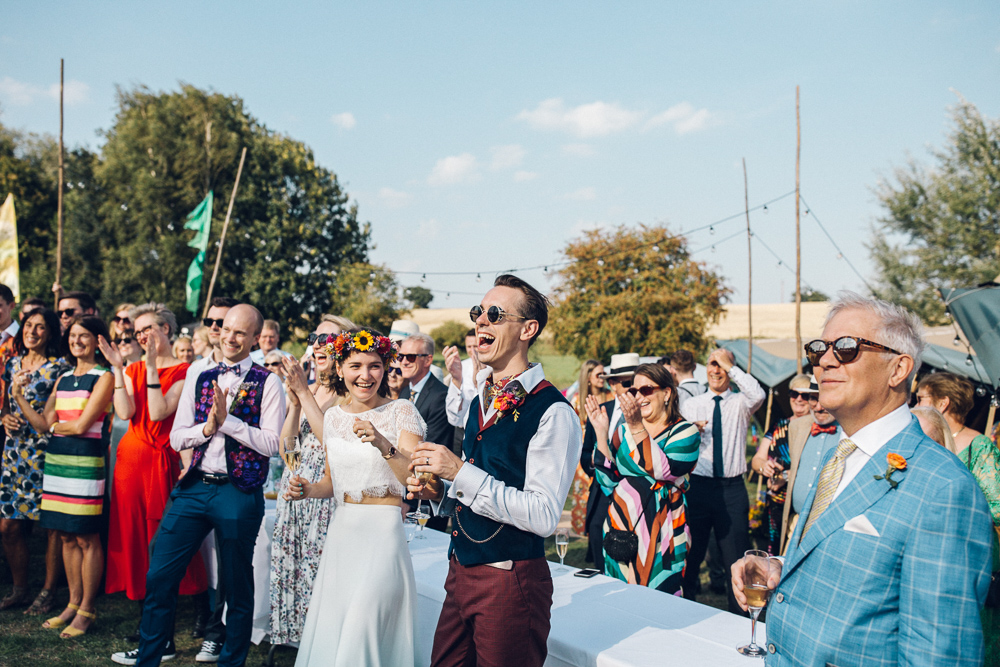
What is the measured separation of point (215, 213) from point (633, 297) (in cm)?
1933

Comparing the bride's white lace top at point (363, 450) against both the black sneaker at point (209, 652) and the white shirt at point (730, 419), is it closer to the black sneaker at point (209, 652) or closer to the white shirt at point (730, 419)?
the black sneaker at point (209, 652)

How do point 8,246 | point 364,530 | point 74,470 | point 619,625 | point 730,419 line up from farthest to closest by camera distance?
point 8,246 < point 730,419 < point 74,470 < point 364,530 < point 619,625

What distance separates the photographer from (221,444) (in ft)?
12.6

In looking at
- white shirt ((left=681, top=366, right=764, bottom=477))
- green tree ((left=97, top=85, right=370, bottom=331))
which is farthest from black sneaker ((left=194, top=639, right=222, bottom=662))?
green tree ((left=97, top=85, right=370, bottom=331))

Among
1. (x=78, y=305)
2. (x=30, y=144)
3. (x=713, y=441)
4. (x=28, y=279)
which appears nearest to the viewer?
(x=713, y=441)

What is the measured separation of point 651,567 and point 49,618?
4343mm

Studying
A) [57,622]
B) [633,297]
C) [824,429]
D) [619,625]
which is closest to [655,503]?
[619,625]

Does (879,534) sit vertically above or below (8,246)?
below

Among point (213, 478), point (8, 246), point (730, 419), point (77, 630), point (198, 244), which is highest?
point (198, 244)

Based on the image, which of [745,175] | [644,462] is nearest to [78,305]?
[644,462]

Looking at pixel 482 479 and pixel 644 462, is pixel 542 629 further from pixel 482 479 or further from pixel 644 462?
pixel 644 462

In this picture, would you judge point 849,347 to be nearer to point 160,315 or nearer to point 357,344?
point 357,344

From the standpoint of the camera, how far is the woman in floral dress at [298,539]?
409 cm

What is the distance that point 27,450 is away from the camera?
5.32 meters
